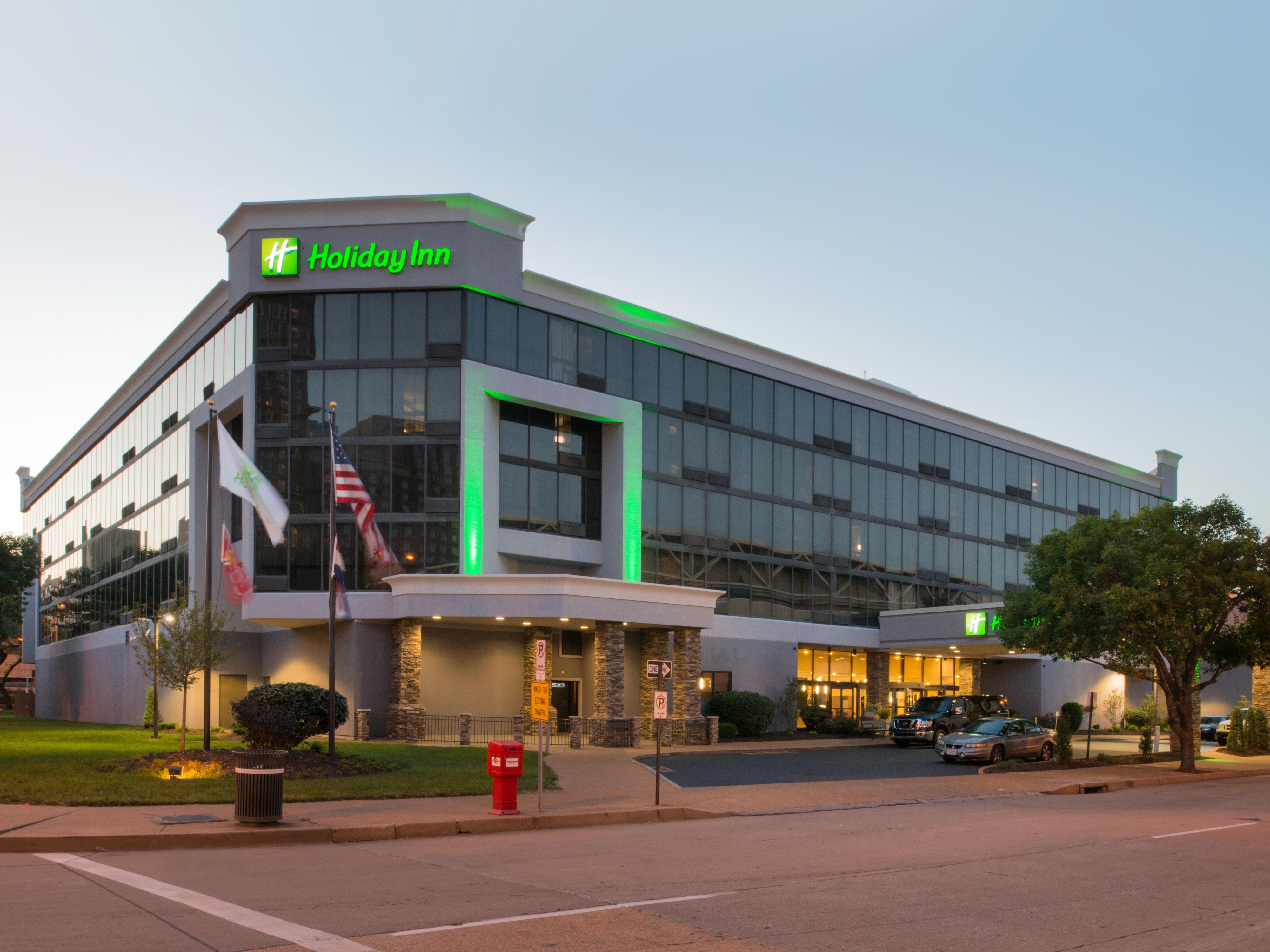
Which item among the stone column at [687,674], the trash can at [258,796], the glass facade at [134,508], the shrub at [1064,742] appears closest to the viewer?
the trash can at [258,796]

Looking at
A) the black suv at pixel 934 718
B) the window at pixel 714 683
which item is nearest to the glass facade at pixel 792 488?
the window at pixel 714 683

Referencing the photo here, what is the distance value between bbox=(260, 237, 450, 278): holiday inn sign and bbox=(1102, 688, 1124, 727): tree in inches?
1684

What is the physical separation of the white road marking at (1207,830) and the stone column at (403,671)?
2454 cm

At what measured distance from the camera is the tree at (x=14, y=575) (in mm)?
64500

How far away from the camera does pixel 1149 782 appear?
29.5 metres

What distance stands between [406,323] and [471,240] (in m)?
3.74

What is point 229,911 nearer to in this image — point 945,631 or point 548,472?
point 548,472

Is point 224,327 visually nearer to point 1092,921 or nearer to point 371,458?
point 371,458

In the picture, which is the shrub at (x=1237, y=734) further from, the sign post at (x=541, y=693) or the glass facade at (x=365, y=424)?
the sign post at (x=541, y=693)

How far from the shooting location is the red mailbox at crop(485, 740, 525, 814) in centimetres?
1781

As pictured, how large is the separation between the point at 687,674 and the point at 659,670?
19.1 metres

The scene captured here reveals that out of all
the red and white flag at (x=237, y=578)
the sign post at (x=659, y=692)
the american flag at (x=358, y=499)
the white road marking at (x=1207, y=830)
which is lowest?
the white road marking at (x=1207, y=830)

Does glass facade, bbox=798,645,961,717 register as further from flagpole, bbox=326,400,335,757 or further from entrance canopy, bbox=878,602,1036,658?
flagpole, bbox=326,400,335,757

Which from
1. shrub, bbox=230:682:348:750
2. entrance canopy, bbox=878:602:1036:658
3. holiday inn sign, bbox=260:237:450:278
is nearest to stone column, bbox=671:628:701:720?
entrance canopy, bbox=878:602:1036:658
